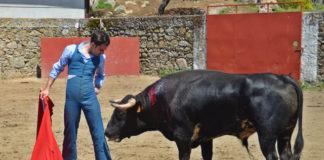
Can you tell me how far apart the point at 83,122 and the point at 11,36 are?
23.8ft

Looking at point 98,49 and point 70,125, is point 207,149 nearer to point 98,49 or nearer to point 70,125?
point 70,125

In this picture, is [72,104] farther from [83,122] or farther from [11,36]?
[11,36]

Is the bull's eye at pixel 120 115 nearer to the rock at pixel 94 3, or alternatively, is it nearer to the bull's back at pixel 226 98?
the bull's back at pixel 226 98

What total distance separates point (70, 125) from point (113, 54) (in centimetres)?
974

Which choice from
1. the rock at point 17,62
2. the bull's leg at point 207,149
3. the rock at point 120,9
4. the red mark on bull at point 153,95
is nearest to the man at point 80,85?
the red mark on bull at point 153,95

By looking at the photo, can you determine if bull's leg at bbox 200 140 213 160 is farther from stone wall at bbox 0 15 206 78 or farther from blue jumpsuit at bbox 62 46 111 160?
stone wall at bbox 0 15 206 78

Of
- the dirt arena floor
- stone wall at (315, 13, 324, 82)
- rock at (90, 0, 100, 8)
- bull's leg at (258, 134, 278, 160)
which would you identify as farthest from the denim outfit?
rock at (90, 0, 100, 8)

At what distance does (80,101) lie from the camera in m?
4.72

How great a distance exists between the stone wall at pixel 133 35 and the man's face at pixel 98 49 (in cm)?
944

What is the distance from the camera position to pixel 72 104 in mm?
4707

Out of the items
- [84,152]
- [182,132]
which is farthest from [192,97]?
[84,152]

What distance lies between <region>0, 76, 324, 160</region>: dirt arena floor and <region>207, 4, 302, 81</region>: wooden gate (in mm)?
1484

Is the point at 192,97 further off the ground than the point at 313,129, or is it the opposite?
the point at 192,97

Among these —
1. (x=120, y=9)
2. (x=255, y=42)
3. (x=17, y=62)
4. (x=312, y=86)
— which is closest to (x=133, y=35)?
(x=17, y=62)
